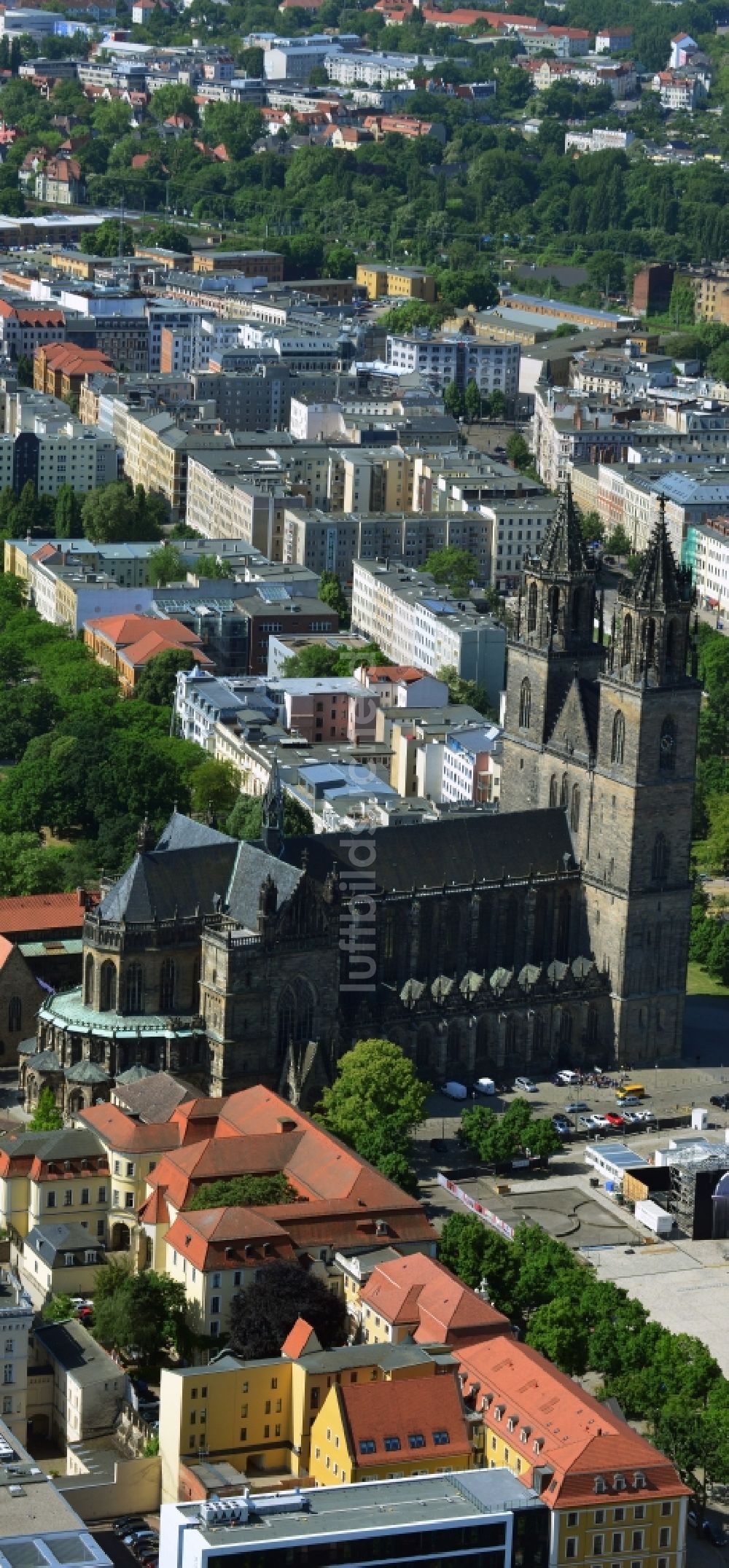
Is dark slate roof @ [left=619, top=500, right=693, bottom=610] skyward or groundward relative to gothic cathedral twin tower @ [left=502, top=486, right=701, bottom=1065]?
skyward

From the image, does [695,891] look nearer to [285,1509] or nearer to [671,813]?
[671,813]

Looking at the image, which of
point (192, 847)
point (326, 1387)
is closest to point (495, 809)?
point (192, 847)

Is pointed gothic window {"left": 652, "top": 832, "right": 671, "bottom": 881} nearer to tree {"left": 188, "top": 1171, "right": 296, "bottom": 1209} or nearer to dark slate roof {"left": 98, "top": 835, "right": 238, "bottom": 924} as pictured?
dark slate roof {"left": 98, "top": 835, "right": 238, "bottom": 924}

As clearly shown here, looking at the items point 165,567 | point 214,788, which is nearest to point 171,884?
point 214,788

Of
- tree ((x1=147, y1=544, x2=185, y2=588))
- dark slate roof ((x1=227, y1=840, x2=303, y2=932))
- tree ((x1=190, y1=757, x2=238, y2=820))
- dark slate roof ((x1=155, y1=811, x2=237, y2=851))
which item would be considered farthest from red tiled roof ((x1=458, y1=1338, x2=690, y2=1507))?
tree ((x1=147, y1=544, x2=185, y2=588))

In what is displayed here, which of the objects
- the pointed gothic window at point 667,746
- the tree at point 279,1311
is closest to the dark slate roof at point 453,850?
the pointed gothic window at point 667,746

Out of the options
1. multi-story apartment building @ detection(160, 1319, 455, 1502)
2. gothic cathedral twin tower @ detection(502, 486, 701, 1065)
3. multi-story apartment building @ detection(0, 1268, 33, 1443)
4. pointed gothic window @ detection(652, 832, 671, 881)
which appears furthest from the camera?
pointed gothic window @ detection(652, 832, 671, 881)

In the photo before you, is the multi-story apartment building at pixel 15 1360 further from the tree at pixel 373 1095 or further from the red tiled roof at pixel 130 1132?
the tree at pixel 373 1095

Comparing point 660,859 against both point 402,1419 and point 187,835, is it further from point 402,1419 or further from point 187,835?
point 402,1419
